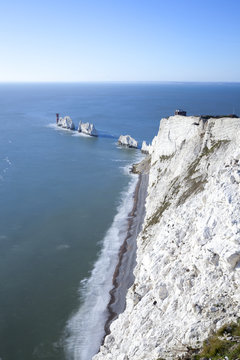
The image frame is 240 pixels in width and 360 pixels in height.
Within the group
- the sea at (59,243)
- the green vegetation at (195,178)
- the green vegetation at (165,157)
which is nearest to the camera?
the sea at (59,243)

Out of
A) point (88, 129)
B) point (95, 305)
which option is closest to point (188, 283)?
point (95, 305)

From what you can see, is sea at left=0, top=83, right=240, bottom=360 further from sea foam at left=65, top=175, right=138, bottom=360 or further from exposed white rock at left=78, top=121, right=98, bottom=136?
exposed white rock at left=78, top=121, right=98, bottom=136

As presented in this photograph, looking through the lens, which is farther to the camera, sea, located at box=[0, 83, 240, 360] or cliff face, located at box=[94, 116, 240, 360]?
sea, located at box=[0, 83, 240, 360]

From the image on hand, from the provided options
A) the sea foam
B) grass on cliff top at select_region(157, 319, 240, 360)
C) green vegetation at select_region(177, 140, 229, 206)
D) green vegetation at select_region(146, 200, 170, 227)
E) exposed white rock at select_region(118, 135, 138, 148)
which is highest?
green vegetation at select_region(177, 140, 229, 206)

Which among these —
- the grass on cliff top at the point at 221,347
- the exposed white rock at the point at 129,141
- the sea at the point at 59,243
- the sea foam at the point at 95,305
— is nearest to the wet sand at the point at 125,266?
the sea foam at the point at 95,305

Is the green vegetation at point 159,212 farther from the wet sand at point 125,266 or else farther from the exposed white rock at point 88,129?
the exposed white rock at point 88,129

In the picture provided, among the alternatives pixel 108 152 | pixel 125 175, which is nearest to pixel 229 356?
pixel 125 175

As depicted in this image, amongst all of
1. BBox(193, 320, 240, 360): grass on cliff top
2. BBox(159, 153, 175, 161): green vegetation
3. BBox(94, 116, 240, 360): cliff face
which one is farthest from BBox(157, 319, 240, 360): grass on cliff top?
BBox(159, 153, 175, 161): green vegetation
